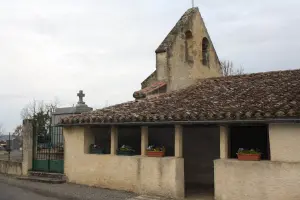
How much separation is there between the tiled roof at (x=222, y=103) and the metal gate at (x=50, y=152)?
2.35 meters

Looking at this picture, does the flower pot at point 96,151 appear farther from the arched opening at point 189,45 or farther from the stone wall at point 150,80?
the arched opening at point 189,45

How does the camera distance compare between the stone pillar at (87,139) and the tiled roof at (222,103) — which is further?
the stone pillar at (87,139)

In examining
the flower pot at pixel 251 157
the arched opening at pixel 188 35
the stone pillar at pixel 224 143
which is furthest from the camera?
the arched opening at pixel 188 35

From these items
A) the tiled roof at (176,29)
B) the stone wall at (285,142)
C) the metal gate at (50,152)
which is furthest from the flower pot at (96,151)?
the stone wall at (285,142)

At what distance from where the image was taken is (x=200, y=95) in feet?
40.2

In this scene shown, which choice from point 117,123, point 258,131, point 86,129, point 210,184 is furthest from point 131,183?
point 258,131

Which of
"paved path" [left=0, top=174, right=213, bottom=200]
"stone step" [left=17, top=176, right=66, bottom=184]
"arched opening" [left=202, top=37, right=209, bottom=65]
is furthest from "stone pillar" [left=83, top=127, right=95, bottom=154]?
"arched opening" [left=202, top=37, right=209, bottom=65]

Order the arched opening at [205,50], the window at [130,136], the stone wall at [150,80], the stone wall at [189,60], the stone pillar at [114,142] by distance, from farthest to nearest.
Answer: the arched opening at [205,50] < the stone wall at [150,80] < the stone wall at [189,60] < the window at [130,136] < the stone pillar at [114,142]

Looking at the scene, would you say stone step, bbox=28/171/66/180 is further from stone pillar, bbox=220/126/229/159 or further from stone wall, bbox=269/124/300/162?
stone wall, bbox=269/124/300/162

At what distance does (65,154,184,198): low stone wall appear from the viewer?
33.6 feet

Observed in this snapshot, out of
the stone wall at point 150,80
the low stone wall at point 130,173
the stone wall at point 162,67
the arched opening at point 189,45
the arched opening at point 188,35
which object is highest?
the arched opening at point 188,35

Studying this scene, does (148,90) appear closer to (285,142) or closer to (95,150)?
(95,150)

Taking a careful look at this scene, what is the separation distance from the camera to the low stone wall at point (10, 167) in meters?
15.2

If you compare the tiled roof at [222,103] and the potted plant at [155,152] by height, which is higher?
the tiled roof at [222,103]
